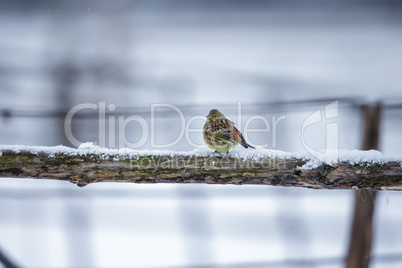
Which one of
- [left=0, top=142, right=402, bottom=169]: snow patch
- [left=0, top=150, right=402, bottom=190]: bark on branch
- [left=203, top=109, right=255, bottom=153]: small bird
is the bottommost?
[left=0, top=150, right=402, bottom=190]: bark on branch

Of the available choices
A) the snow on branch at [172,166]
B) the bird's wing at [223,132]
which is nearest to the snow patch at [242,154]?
the snow on branch at [172,166]

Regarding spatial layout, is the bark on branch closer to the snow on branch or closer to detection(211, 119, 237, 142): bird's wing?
the snow on branch

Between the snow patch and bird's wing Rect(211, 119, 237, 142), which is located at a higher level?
bird's wing Rect(211, 119, 237, 142)

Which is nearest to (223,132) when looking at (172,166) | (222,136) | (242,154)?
(222,136)

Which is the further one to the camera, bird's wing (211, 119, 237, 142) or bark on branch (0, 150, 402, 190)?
bird's wing (211, 119, 237, 142)

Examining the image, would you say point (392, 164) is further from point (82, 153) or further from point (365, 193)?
point (82, 153)

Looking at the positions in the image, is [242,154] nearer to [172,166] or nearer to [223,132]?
[172,166]

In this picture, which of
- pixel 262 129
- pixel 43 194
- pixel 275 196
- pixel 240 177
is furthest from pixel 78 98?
pixel 240 177

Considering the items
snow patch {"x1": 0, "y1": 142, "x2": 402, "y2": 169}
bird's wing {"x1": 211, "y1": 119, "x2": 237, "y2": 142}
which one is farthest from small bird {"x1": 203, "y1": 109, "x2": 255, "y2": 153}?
snow patch {"x1": 0, "y1": 142, "x2": 402, "y2": 169}
